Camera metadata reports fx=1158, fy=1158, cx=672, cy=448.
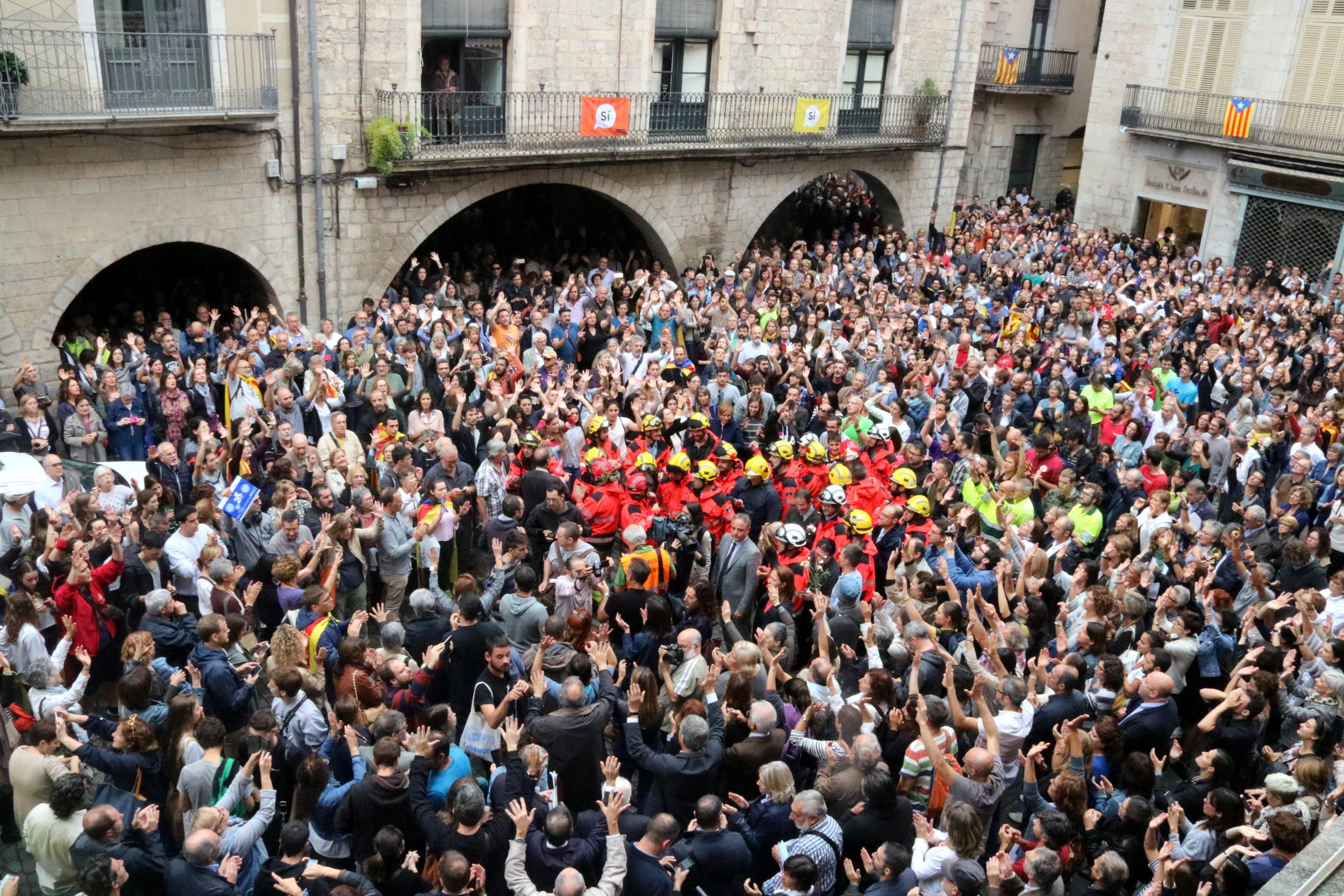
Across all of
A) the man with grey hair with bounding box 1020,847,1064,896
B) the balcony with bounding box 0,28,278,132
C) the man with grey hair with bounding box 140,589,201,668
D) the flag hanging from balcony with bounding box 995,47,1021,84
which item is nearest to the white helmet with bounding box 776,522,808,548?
the man with grey hair with bounding box 1020,847,1064,896

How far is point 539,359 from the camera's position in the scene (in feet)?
42.7

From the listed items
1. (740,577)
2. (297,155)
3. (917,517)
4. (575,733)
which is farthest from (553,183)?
(575,733)

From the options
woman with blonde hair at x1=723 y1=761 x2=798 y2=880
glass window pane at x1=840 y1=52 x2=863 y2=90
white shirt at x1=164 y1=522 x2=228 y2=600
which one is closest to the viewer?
woman with blonde hair at x1=723 y1=761 x2=798 y2=880

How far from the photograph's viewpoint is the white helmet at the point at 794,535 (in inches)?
345

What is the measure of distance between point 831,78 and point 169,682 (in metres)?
18.6

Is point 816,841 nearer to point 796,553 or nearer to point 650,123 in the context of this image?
point 796,553

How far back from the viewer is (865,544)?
8.70 metres

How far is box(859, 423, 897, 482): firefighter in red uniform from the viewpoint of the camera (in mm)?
10648

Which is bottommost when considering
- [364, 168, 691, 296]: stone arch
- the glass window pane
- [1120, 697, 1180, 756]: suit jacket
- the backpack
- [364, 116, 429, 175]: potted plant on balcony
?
the backpack

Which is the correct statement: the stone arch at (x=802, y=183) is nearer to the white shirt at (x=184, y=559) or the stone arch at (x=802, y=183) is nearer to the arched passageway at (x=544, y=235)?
the arched passageway at (x=544, y=235)

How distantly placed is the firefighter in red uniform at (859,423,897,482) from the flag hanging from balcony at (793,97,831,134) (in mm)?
12075

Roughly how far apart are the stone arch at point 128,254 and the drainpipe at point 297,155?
0.38m

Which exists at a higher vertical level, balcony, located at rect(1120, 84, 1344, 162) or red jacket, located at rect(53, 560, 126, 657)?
balcony, located at rect(1120, 84, 1344, 162)

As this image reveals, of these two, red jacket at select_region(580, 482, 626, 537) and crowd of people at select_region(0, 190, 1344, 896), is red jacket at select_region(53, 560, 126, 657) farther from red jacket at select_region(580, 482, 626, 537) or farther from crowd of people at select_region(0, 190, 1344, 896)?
red jacket at select_region(580, 482, 626, 537)
